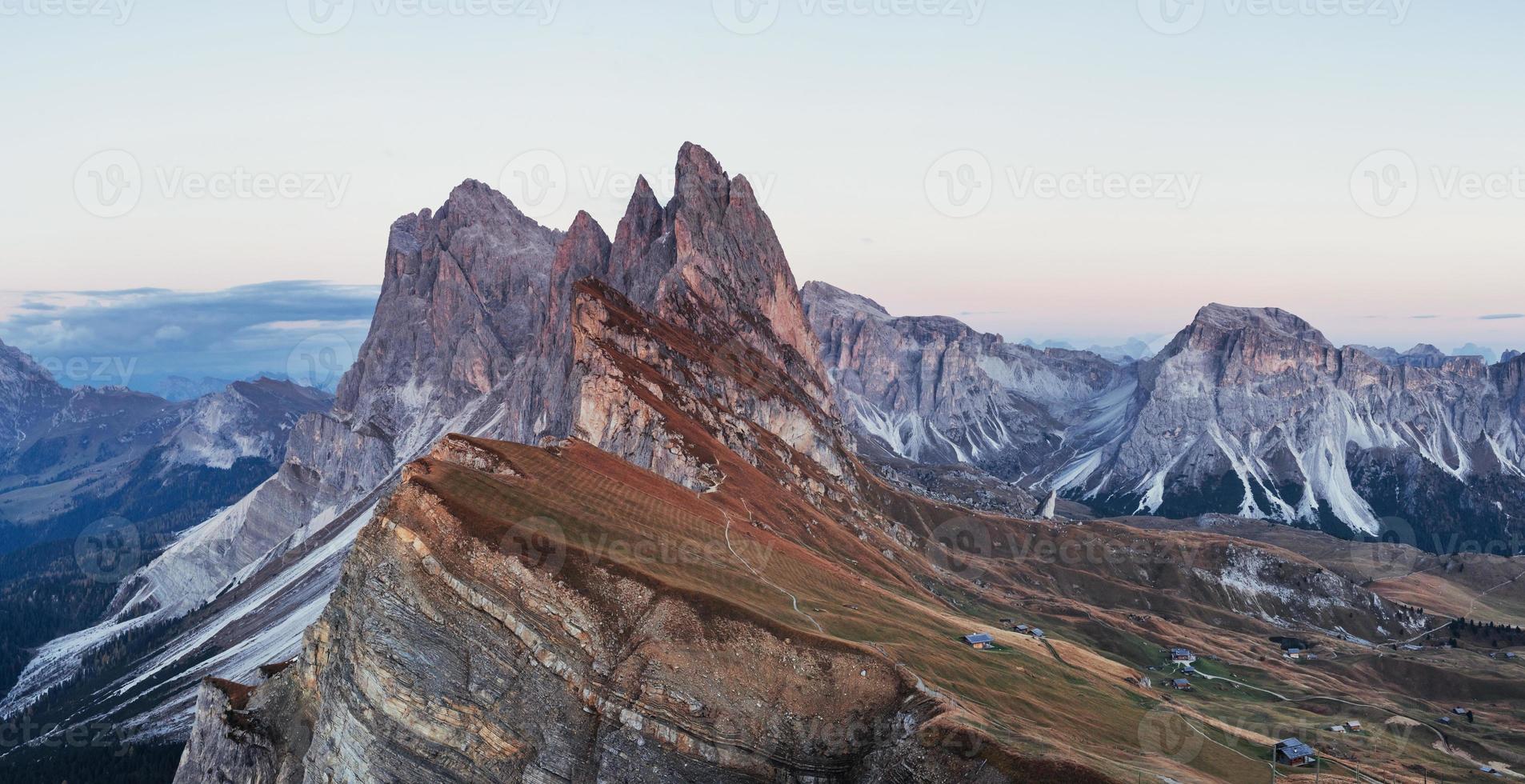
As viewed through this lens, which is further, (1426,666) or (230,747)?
(1426,666)

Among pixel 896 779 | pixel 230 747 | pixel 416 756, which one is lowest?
pixel 230 747

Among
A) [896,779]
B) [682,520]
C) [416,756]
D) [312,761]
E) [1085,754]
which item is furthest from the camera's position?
[682,520]

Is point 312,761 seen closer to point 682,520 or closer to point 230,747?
point 230,747

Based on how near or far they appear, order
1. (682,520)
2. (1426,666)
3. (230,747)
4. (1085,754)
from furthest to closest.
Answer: (1426,666), (682,520), (230,747), (1085,754)

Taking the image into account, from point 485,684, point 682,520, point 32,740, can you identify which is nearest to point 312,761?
point 485,684

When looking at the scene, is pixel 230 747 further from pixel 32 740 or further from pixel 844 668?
pixel 32 740

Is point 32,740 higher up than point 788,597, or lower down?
lower down
